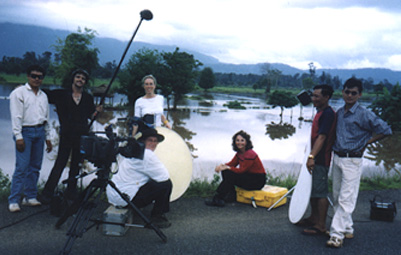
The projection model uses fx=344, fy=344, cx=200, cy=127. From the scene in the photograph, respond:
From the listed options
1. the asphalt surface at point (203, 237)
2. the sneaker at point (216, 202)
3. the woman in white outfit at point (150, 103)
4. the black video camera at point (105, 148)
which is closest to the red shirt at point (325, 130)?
the asphalt surface at point (203, 237)

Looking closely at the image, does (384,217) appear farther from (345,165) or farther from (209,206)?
(209,206)

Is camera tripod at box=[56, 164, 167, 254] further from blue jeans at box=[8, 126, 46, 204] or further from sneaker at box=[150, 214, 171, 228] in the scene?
blue jeans at box=[8, 126, 46, 204]

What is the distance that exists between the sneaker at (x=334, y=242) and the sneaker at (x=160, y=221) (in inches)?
79.7

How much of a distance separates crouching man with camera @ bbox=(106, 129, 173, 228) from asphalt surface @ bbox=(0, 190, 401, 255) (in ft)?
1.38

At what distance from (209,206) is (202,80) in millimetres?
97472

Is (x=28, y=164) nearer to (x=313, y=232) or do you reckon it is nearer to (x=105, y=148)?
(x=105, y=148)

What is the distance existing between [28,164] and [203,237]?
106 inches

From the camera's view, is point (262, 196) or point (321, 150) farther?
point (262, 196)

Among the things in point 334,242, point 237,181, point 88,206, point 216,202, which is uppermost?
point 88,206

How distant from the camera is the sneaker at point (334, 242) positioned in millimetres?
4102

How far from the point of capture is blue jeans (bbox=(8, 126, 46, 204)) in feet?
15.8

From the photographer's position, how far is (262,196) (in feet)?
18.4

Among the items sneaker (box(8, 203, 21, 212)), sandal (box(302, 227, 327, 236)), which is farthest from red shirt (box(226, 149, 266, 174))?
sneaker (box(8, 203, 21, 212))

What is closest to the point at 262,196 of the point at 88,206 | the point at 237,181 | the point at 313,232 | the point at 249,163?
the point at 237,181
